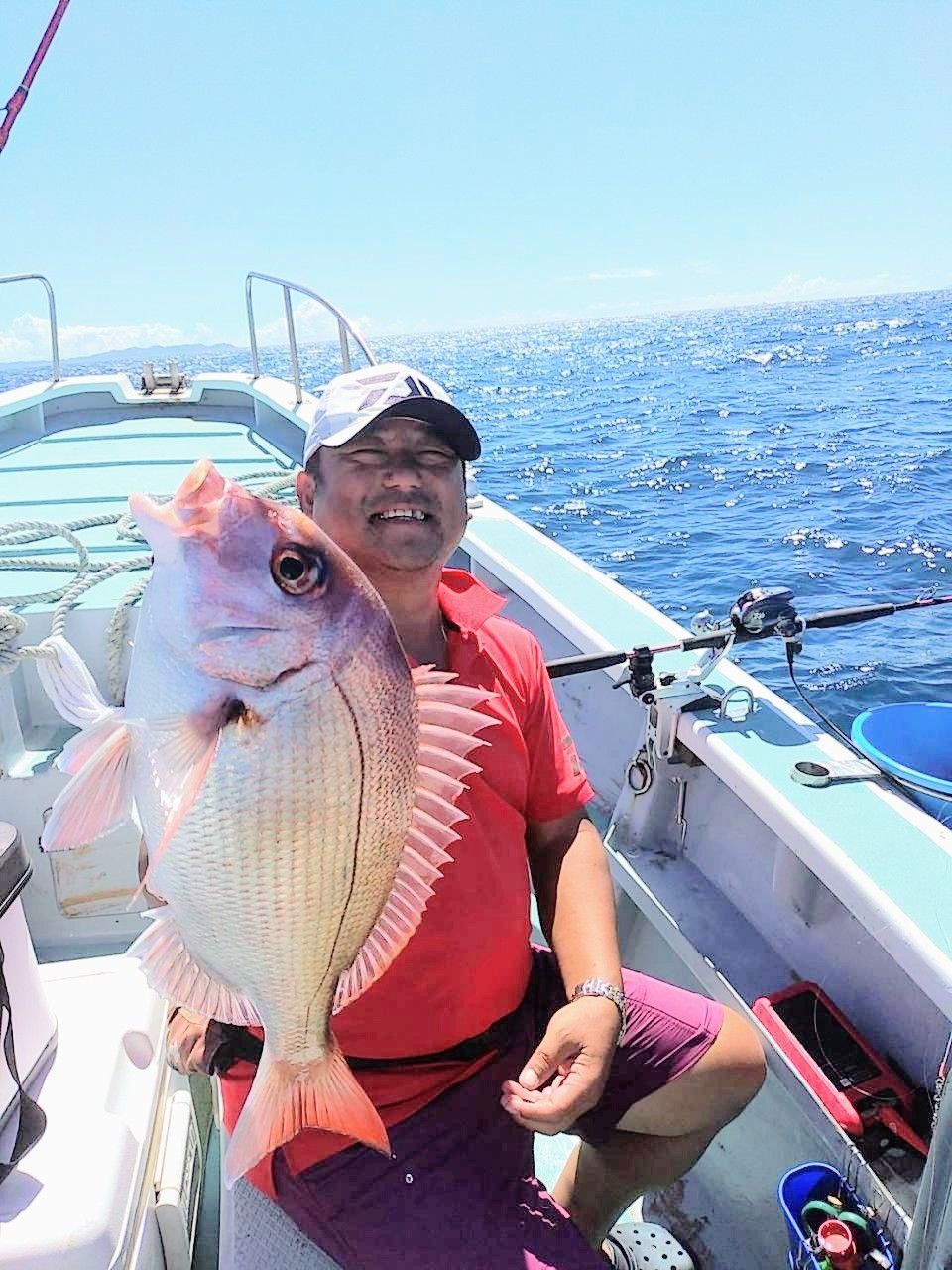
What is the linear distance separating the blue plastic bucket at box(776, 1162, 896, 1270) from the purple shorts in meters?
0.45

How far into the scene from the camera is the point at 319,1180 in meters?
1.50

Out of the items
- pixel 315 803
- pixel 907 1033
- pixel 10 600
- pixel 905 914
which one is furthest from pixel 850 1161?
pixel 10 600

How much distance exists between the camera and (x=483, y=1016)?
5.54 feet

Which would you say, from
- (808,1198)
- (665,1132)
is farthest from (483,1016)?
(808,1198)

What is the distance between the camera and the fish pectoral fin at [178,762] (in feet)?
3.30

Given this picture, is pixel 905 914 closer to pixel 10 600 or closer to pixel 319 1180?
pixel 319 1180

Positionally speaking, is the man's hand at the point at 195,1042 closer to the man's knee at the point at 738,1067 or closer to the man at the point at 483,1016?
the man at the point at 483,1016

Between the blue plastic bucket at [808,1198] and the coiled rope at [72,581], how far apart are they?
2060 mm

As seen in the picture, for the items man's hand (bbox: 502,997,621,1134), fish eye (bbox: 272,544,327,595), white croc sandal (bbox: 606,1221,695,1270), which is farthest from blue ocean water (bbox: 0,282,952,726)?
fish eye (bbox: 272,544,327,595)

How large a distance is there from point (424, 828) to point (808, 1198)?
1.26 m

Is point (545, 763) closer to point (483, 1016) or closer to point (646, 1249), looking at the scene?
point (483, 1016)

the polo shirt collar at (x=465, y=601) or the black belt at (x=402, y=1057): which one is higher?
the polo shirt collar at (x=465, y=601)

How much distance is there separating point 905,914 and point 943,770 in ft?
3.73

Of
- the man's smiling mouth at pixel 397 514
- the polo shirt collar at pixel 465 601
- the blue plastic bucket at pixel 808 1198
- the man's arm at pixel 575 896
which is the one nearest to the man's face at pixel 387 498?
the man's smiling mouth at pixel 397 514
